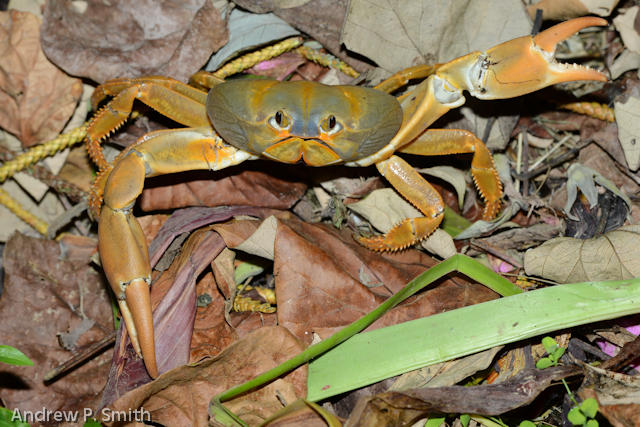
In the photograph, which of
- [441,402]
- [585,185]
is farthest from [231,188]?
[585,185]

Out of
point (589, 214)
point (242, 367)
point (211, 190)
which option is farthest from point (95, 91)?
point (589, 214)

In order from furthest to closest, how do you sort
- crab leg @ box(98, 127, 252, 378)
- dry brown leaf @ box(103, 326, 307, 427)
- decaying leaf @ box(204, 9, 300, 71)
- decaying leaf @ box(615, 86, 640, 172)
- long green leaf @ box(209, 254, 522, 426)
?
1. decaying leaf @ box(204, 9, 300, 71)
2. decaying leaf @ box(615, 86, 640, 172)
3. crab leg @ box(98, 127, 252, 378)
4. dry brown leaf @ box(103, 326, 307, 427)
5. long green leaf @ box(209, 254, 522, 426)

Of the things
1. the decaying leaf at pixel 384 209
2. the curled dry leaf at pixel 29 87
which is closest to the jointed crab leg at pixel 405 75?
the decaying leaf at pixel 384 209

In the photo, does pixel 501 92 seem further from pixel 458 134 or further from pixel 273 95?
pixel 273 95

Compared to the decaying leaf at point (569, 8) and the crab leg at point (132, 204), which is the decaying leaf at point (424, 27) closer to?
the decaying leaf at point (569, 8)

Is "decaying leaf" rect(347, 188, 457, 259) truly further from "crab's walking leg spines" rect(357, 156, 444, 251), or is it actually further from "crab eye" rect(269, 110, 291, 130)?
"crab eye" rect(269, 110, 291, 130)

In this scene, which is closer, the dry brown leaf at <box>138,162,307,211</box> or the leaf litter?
the leaf litter

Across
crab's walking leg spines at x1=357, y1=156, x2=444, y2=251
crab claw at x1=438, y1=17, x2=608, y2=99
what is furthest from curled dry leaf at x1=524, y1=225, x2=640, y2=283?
crab claw at x1=438, y1=17, x2=608, y2=99
